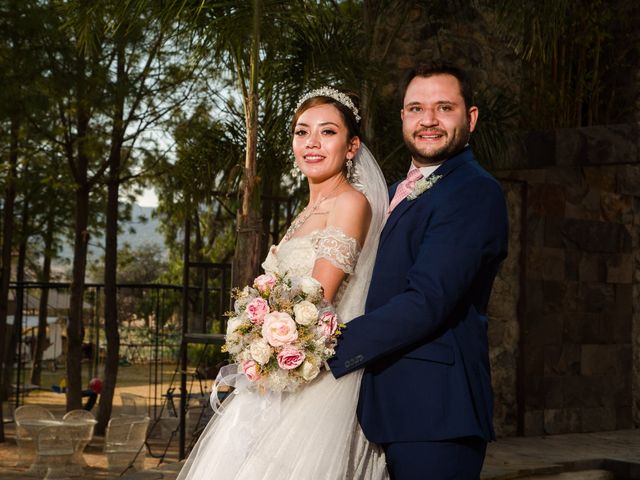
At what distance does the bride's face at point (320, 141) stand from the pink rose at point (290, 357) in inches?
27.3

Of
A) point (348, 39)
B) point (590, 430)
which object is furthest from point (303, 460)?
point (590, 430)

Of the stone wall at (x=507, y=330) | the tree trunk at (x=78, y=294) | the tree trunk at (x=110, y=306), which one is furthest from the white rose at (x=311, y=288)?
the tree trunk at (x=110, y=306)

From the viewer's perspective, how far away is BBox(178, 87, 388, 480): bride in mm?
2764

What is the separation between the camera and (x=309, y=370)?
2.58 metres

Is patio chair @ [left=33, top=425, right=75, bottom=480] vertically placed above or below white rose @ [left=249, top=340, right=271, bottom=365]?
below

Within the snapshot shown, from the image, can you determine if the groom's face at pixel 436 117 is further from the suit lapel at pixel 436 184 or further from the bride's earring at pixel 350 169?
the bride's earring at pixel 350 169

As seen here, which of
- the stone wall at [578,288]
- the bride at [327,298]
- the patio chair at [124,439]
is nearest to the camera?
the bride at [327,298]

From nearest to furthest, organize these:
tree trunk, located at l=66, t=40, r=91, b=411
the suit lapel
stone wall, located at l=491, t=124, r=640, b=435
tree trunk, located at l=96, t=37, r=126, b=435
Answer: the suit lapel, stone wall, located at l=491, t=124, r=640, b=435, tree trunk, located at l=66, t=40, r=91, b=411, tree trunk, located at l=96, t=37, r=126, b=435

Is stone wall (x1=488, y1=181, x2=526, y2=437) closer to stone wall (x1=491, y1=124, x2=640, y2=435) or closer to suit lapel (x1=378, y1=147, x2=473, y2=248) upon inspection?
stone wall (x1=491, y1=124, x2=640, y2=435)

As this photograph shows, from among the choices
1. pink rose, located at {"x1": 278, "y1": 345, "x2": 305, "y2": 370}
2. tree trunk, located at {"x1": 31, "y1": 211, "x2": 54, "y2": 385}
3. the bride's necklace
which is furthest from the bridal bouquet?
tree trunk, located at {"x1": 31, "y1": 211, "x2": 54, "y2": 385}

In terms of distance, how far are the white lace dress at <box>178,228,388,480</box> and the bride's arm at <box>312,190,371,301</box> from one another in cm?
3

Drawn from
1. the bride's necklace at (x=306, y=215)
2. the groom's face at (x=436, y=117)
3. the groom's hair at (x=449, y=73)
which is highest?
the groom's hair at (x=449, y=73)

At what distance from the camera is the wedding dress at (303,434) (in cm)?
275

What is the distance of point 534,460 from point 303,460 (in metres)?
4.47
